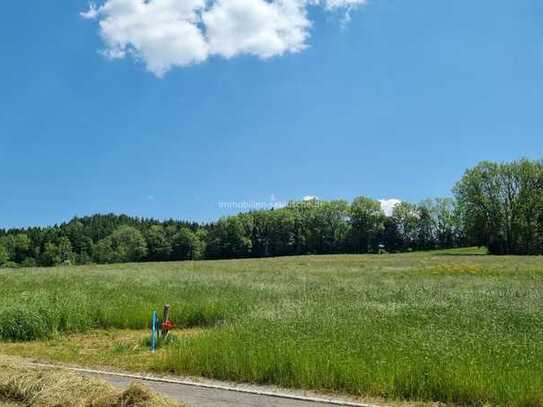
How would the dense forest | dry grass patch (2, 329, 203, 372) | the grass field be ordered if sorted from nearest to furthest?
the grass field, dry grass patch (2, 329, 203, 372), the dense forest

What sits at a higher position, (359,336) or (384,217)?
(384,217)

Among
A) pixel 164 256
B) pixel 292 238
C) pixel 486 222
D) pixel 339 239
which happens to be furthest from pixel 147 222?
pixel 486 222

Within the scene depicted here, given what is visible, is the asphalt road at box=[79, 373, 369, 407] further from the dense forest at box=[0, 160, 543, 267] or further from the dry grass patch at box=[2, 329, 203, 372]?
the dense forest at box=[0, 160, 543, 267]

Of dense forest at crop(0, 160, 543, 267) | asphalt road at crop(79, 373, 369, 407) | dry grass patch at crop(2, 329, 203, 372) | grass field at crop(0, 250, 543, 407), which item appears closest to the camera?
asphalt road at crop(79, 373, 369, 407)

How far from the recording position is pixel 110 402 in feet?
23.7

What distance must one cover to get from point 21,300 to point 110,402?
37.0ft

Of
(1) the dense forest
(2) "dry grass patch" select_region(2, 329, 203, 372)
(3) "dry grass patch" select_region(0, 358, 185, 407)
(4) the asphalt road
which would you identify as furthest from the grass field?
(1) the dense forest

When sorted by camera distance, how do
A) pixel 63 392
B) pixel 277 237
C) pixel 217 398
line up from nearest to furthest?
1. pixel 63 392
2. pixel 217 398
3. pixel 277 237

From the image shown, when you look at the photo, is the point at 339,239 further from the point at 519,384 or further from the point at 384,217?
the point at 519,384

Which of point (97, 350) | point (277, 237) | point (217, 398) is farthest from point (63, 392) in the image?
point (277, 237)

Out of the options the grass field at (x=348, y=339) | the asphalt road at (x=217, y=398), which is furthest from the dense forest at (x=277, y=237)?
the asphalt road at (x=217, y=398)

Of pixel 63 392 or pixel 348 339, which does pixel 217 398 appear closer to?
pixel 63 392

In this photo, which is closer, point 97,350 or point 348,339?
point 348,339

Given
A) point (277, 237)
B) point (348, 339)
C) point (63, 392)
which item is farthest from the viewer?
point (277, 237)
